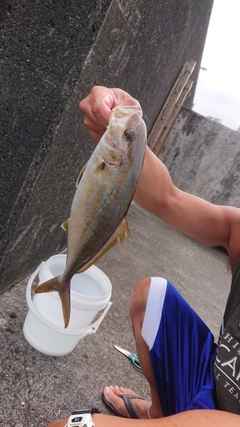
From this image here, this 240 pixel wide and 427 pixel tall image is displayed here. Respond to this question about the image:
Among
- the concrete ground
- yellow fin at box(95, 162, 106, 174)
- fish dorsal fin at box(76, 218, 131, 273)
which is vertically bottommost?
the concrete ground

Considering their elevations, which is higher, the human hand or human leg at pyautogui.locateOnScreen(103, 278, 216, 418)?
the human hand

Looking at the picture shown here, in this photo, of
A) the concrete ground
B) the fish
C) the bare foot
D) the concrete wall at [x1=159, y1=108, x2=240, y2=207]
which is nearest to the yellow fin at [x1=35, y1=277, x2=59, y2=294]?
the fish

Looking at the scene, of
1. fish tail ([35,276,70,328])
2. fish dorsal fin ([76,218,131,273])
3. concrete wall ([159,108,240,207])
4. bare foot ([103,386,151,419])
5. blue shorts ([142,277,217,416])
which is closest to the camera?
fish dorsal fin ([76,218,131,273])

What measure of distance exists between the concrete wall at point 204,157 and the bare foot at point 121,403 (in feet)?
22.2

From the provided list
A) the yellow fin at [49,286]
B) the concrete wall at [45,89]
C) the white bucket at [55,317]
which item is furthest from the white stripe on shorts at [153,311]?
the concrete wall at [45,89]

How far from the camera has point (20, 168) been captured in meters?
2.07

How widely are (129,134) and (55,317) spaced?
4.66 feet

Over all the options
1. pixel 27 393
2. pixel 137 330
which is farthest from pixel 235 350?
pixel 27 393

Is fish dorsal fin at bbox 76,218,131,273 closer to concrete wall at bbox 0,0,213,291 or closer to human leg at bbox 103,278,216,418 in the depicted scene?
human leg at bbox 103,278,216,418

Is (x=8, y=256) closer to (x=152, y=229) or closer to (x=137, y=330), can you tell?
(x=137, y=330)

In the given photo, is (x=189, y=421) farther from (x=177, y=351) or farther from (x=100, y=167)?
(x=100, y=167)

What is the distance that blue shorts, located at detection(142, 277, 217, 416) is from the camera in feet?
5.88

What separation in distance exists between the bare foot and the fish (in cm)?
125

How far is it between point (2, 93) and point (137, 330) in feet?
5.09
